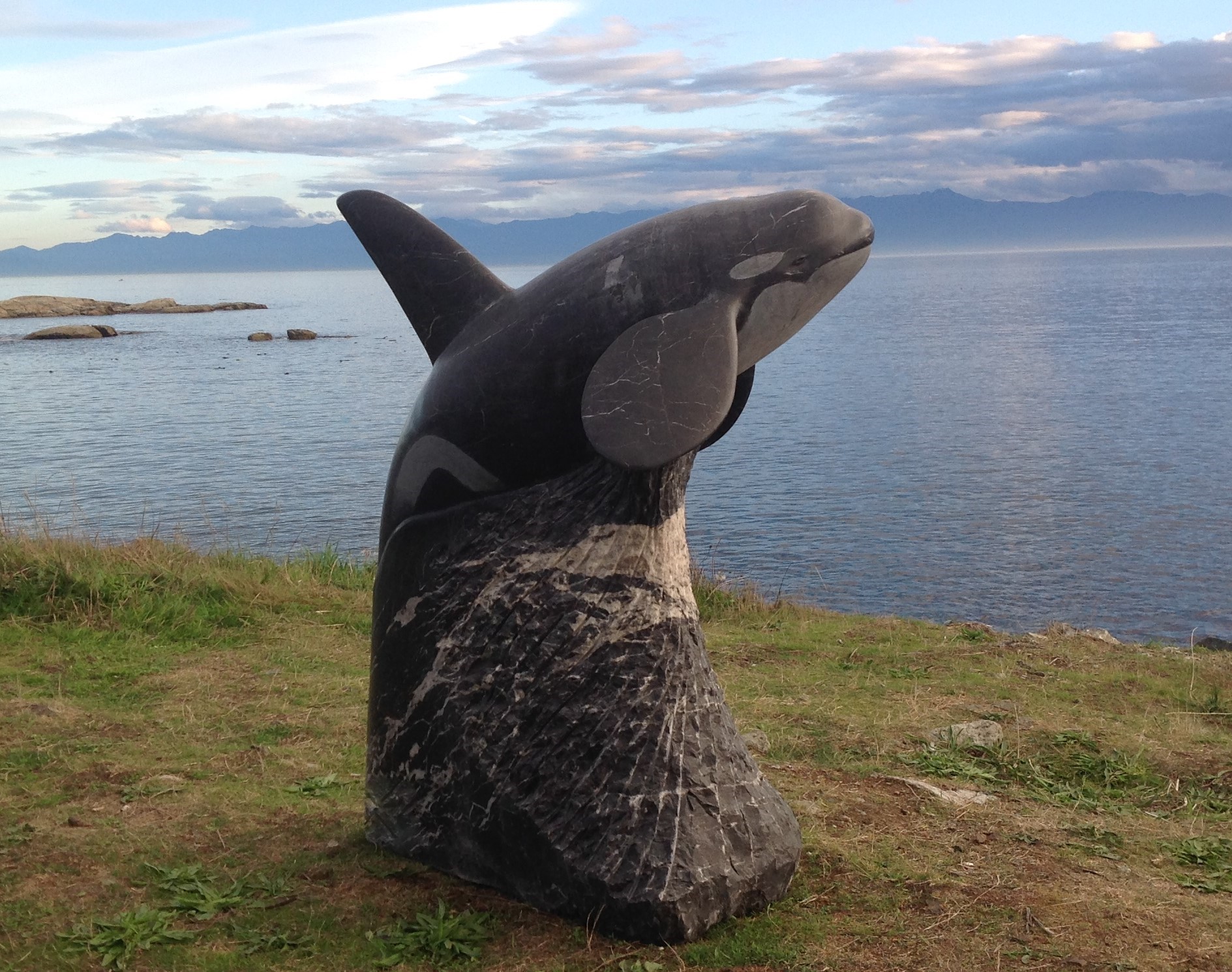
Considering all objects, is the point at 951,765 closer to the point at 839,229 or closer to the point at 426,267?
the point at 839,229

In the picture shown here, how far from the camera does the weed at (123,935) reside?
454cm

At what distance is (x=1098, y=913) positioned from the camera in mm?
4879

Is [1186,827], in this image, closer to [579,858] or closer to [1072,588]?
[579,858]

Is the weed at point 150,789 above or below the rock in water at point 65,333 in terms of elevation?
below

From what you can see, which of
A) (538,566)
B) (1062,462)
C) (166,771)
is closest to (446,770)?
(538,566)

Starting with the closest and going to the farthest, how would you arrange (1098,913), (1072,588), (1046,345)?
(1098,913), (1072,588), (1046,345)

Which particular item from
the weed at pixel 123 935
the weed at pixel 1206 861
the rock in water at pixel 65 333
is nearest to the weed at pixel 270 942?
the weed at pixel 123 935

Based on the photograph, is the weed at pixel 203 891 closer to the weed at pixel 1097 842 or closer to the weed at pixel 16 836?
the weed at pixel 16 836

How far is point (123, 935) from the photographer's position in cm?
463

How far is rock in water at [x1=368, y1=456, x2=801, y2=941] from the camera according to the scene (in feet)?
15.7

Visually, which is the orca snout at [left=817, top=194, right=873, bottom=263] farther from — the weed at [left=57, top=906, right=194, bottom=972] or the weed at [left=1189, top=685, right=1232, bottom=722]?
the weed at [left=1189, top=685, right=1232, bottom=722]

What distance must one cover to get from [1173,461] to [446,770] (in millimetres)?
29588

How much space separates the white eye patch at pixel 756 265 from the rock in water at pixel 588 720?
33.3 inches

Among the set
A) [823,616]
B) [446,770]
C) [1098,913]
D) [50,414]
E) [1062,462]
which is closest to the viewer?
[1098,913]
